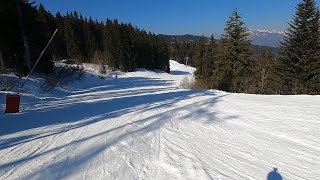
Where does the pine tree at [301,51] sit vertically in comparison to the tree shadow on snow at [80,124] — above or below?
above

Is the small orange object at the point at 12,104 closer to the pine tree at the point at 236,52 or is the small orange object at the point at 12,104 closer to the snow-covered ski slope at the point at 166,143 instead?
the snow-covered ski slope at the point at 166,143

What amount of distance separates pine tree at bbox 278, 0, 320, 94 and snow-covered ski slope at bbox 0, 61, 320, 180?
15.6 metres

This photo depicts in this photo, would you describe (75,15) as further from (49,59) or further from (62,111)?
(62,111)

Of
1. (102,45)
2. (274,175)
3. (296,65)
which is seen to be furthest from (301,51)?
(102,45)

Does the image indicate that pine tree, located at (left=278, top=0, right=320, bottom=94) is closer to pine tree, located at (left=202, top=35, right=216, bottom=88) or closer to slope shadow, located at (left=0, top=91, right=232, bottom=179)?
slope shadow, located at (left=0, top=91, right=232, bottom=179)

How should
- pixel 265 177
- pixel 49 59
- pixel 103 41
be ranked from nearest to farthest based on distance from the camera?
pixel 265 177 < pixel 49 59 < pixel 103 41

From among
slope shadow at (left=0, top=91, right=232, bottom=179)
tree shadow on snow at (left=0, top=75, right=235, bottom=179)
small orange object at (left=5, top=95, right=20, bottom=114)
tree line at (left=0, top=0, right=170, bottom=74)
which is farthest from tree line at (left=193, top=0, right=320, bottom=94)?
tree line at (left=0, top=0, right=170, bottom=74)

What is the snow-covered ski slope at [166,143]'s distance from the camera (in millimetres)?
5266

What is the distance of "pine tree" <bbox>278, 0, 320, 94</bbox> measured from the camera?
83.2 ft

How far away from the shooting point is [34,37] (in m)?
27.2

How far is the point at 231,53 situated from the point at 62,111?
2632 centimetres

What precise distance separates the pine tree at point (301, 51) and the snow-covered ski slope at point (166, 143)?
1559 centimetres

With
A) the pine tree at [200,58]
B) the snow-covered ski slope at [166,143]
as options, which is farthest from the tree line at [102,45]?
the snow-covered ski slope at [166,143]

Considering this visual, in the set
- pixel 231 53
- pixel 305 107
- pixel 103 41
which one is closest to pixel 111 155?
pixel 305 107
